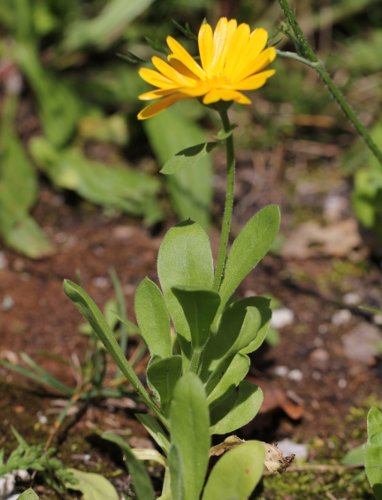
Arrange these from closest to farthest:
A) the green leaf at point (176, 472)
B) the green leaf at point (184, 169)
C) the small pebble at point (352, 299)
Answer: the green leaf at point (176, 472) → the small pebble at point (352, 299) → the green leaf at point (184, 169)

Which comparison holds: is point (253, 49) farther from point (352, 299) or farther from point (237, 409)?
point (352, 299)

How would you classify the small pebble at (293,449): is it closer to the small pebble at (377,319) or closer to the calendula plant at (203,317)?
the calendula plant at (203,317)

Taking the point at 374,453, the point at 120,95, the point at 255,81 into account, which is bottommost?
the point at 374,453

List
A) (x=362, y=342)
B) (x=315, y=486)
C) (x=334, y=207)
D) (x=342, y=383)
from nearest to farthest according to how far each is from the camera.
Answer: (x=315, y=486) < (x=342, y=383) < (x=362, y=342) < (x=334, y=207)

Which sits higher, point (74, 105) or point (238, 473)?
point (74, 105)

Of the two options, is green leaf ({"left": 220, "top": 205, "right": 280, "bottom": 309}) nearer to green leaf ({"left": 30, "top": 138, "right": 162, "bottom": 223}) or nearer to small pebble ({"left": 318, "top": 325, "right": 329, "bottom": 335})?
small pebble ({"left": 318, "top": 325, "right": 329, "bottom": 335})

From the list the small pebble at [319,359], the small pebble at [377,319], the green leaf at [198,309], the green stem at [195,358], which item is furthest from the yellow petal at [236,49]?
the small pebble at [377,319]

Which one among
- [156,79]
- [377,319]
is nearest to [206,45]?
[156,79]
